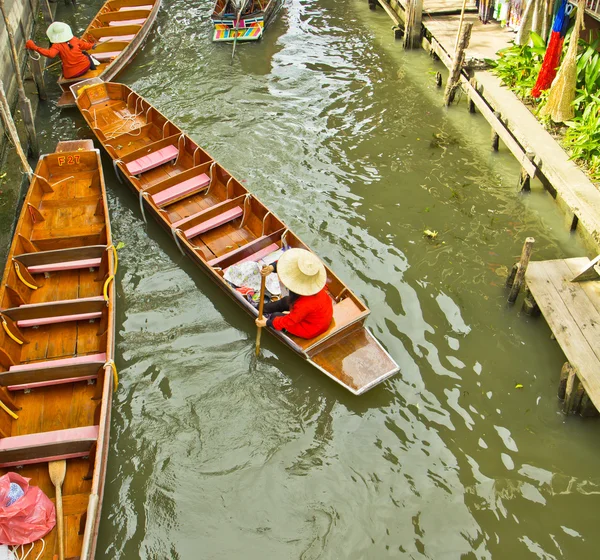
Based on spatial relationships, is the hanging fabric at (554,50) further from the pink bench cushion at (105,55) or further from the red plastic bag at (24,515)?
the red plastic bag at (24,515)

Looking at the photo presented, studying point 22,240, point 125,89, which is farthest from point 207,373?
point 125,89

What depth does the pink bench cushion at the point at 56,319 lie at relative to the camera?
27.5 ft

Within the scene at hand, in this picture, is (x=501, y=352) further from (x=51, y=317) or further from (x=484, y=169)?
(x=51, y=317)

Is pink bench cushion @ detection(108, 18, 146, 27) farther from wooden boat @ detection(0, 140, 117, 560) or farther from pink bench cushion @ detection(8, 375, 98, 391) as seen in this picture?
pink bench cushion @ detection(8, 375, 98, 391)

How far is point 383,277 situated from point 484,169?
4.63 meters

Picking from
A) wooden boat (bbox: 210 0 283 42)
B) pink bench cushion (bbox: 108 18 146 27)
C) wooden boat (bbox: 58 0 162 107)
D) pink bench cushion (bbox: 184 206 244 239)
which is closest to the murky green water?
pink bench cushion (bbox: 184 206 244 239)

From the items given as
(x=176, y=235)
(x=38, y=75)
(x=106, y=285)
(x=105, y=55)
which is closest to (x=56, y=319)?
(x=106, y=285)

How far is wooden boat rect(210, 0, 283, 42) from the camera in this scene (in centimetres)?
1817

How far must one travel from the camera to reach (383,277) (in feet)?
33.5

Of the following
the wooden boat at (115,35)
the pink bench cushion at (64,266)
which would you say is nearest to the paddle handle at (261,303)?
the pink bench cushion at (64,266)

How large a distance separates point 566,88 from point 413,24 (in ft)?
24.3

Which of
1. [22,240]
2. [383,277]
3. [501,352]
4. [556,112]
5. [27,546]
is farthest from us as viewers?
[556,112]

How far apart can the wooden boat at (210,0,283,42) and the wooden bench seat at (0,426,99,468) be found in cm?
1471

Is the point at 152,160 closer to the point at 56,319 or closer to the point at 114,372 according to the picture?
the point at 56,319
